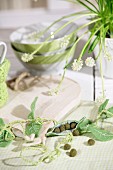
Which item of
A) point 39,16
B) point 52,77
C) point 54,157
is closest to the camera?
point 54,157

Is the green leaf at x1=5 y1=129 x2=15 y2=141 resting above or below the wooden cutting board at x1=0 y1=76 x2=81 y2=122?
below

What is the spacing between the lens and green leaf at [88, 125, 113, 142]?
2.78 feet

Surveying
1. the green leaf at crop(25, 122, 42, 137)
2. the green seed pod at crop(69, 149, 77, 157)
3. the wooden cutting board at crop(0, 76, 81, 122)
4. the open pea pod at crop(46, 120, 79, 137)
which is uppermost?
the wooden cutting board at crop(0, 76, 81, 122)

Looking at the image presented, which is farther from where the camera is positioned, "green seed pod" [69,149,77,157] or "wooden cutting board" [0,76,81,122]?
"wooden cutting board" [0,76,81,122]

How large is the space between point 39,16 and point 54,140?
1292mm

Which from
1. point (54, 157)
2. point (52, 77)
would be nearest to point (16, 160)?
point (54, 157)

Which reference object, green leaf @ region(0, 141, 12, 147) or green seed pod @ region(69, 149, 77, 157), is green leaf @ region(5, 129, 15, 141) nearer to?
green leaf @ region(0, 141, 12, 147)

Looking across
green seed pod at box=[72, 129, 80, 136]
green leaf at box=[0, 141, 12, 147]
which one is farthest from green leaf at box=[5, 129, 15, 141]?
green seed pod at box=[72, 129, 80, 136]

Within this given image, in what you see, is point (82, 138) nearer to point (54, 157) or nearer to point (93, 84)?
point (54, 157)

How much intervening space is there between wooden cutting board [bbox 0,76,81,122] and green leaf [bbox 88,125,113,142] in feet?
0.32

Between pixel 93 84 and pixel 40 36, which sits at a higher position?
pixel 40 36

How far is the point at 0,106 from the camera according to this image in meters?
0.97

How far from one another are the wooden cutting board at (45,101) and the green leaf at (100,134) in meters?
0.10

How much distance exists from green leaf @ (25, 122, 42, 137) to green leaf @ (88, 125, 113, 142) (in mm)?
103
